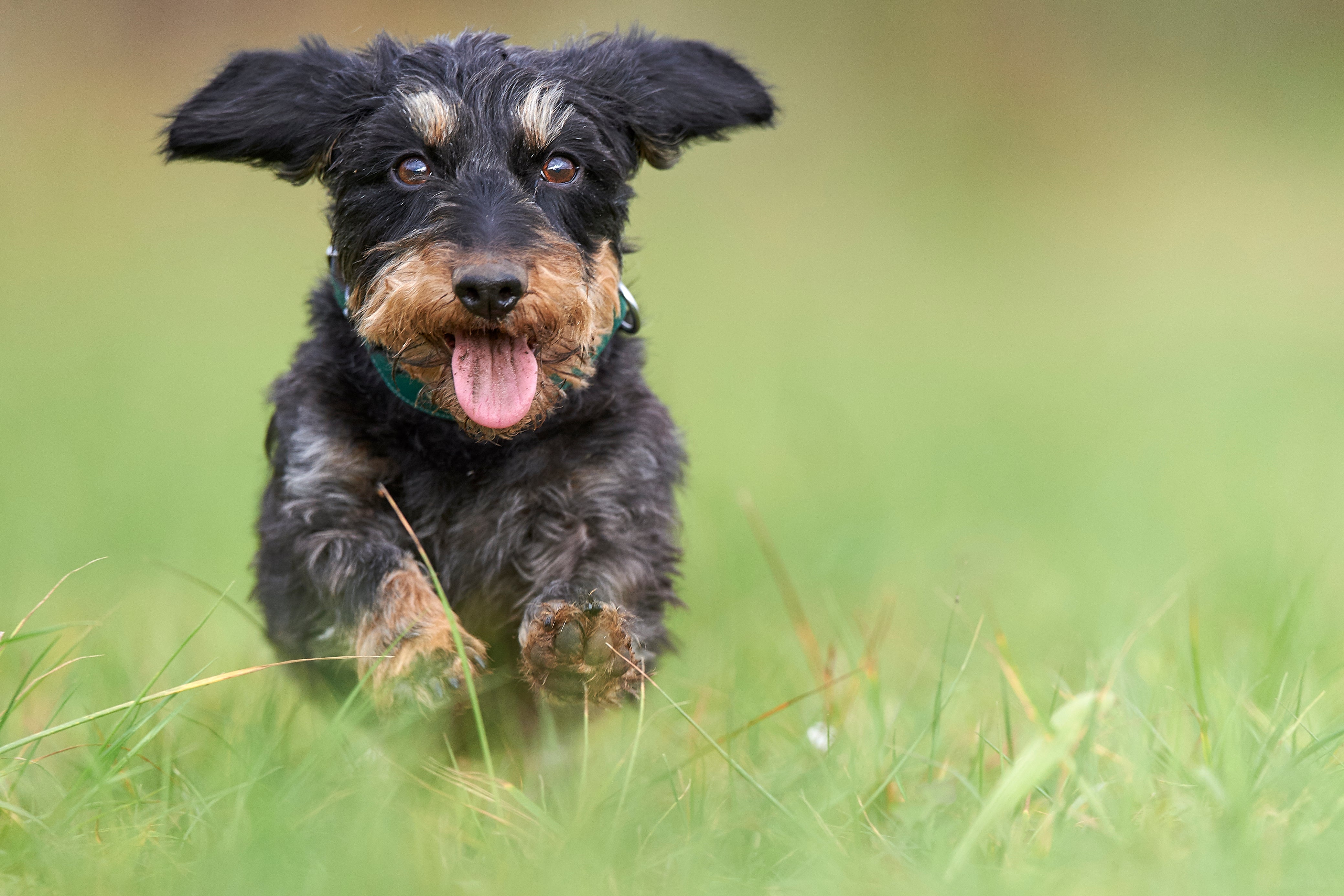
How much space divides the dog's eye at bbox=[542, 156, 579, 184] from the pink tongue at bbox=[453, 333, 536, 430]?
0.53m

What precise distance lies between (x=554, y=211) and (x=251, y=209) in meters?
13.2

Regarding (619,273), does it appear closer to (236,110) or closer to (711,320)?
(236,110)

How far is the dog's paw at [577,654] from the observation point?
3.09 m

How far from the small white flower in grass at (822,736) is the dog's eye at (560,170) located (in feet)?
5.31

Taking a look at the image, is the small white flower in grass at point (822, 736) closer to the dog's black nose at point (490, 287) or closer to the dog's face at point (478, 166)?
the dog's face at point (478, 166)

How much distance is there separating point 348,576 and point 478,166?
3.68 feet

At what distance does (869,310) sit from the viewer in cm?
1384

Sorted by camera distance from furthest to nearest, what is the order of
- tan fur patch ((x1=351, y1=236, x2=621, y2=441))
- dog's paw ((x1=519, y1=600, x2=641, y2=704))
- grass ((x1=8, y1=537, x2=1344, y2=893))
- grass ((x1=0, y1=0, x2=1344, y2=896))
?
tan fur patch ((x1=351, y1=236, x2=621, y2=441))
dog's paw ((x1=519, y1=600, x2=641, y2=704))
grass ((x1=0, y1=0, x2=1344, y2=896))
grass ((x1=8, y1=537, x2=1344, y2=893))

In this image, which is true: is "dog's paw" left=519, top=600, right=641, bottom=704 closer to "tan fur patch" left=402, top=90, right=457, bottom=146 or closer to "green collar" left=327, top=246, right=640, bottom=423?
"green collar" left=327, top=246, right=640, bottom=423

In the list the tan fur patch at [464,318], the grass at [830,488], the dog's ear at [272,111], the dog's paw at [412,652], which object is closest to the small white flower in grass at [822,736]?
the grass at [830,488]

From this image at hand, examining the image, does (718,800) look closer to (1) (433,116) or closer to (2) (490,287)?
(2) (490,287)

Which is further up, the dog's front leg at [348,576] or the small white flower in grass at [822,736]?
the dog's front leg at [348,576]

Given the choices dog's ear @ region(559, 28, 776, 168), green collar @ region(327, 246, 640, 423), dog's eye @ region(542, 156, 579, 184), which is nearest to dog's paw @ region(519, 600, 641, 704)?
green collar @ region(327, 246, 640, 423)

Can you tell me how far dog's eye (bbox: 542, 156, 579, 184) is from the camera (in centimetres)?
361
